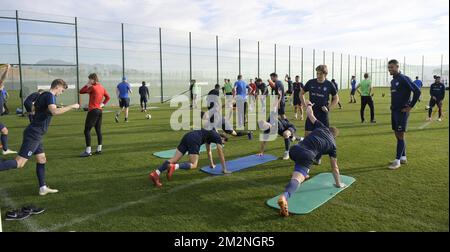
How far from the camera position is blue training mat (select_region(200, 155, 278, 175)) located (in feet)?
22.3

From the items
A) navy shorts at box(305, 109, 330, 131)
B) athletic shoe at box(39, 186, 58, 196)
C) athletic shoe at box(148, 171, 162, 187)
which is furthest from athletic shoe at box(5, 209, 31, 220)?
navy shorts at box(305, 109, 330, 131)

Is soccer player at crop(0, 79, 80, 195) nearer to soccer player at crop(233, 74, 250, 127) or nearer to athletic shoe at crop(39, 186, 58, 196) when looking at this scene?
athletic shoe at crop(39, 186, 58, 196)

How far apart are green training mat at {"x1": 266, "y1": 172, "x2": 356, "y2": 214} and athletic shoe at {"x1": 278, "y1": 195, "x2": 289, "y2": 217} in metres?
0.21

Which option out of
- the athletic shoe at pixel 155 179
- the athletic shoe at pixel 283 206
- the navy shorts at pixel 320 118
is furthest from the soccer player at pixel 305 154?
the athletic shoe at pixel 155 179

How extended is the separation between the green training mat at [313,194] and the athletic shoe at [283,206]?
21 centimetres

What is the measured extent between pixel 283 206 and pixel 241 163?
3.06m

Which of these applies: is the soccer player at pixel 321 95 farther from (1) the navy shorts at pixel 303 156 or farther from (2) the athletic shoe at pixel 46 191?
(2) the athletic shoe at pixel 46 191

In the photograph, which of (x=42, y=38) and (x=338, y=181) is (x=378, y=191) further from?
(x=42, y=38)

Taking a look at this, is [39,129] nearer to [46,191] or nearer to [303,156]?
[46,191]

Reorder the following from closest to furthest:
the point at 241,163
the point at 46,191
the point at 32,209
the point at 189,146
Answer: the point at 32,209, the point at 46,191, the point at 189,146, the point at 241,163

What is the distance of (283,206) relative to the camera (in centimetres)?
434

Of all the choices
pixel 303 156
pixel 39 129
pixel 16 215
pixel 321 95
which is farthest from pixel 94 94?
pixel 303 156

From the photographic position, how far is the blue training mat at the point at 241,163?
6.79 metres
